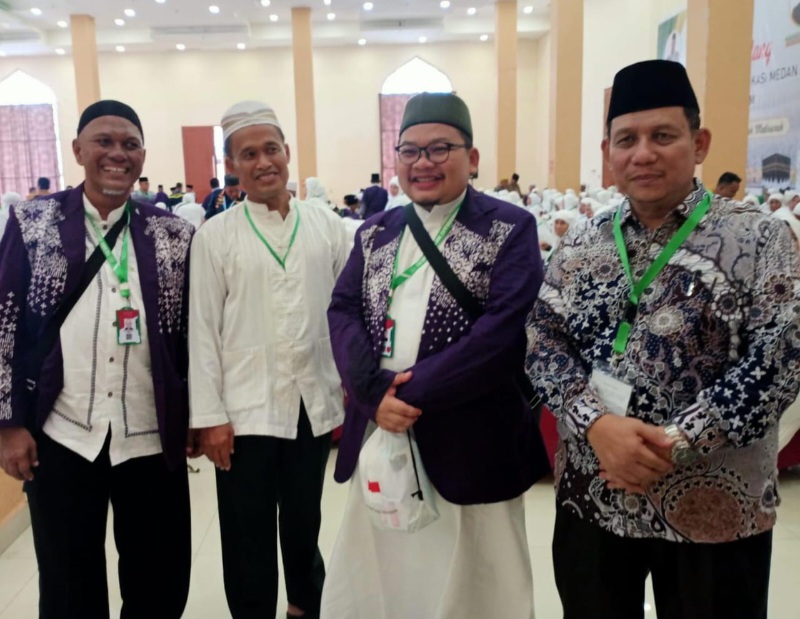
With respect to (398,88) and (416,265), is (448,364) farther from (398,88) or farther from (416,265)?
(398,88)

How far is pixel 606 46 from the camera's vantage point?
17.2m

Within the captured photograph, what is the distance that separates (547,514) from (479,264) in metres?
1.82


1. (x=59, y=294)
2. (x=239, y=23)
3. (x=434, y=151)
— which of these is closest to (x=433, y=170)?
(x=434, y=151)

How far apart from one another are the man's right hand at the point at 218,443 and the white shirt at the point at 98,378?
19 cm

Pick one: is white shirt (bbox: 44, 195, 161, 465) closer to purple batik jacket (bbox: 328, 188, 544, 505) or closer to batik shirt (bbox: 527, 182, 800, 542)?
purple batik jacket (bbox: 328, 188, 544, 505)

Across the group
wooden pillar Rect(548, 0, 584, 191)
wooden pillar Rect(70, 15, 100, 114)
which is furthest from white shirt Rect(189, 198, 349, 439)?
wooden pillar Rect(70, 15, 100, 114)

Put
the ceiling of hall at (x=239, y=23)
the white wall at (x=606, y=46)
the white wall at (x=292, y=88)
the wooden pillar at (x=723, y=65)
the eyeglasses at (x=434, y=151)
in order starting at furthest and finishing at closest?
the white wall at (x=292, y=88)
the ceiling of hall at (x=239, y=23)
the white wall at (x=606, y=46)
the wooden pillar at (x=723, y=65)
the eyeglasses at (x=434, y=151)

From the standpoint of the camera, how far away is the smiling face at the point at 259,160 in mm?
2018

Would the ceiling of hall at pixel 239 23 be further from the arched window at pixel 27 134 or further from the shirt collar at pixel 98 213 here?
the shirt collar at pixel 98 213

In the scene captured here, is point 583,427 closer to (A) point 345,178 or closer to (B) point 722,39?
(B) point 722,39

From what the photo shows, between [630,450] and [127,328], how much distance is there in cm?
129

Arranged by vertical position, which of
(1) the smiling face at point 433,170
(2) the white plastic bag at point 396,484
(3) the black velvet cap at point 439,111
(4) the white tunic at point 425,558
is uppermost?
(3) the black velvet cap at point 439,111

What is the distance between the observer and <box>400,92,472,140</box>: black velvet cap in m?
1.80

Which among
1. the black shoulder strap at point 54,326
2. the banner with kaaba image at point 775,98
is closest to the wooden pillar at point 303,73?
the banner with kaaba image at point 775,98
